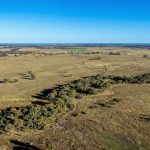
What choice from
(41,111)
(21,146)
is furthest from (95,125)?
(21,146)

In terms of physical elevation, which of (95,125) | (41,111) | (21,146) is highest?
(41,111)

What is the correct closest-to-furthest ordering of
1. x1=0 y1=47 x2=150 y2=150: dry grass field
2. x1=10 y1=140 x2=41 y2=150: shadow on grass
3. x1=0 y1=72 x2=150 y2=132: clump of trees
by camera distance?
x1=10 y1=140 x2=41 y2=150: shadow on grass → x1=0 y1=47 x2=150 y2=150: dry grass field → x1=0 y1=72 x2=150 y2=132: clump of trees

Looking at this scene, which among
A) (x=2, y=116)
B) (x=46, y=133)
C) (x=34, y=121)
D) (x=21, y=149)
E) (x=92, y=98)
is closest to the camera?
(x=21, y=149)

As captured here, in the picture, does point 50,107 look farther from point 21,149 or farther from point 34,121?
point 21,149

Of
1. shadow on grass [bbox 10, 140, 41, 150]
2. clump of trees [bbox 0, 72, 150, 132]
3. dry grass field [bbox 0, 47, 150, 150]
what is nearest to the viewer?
shadow on grass [bbox 10, 140, 41, 150]

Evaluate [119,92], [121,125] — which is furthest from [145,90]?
[121,125]

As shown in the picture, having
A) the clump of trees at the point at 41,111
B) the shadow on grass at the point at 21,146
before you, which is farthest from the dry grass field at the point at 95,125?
the clump of trees at the point at 41,111

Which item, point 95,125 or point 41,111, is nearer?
point 95,125

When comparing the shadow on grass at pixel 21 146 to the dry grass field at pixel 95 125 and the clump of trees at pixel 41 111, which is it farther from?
the clump of trees at pixel 41 111

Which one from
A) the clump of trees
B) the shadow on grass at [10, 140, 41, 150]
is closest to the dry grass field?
the shadow on grass at [10, 140, 41, 150]

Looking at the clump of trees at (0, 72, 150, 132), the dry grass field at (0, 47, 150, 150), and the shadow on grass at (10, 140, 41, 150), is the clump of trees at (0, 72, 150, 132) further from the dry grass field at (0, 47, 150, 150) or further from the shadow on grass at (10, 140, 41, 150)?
the shadow on grass at (10, 140, 41, 150)

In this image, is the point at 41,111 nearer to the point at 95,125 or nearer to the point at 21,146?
the point at 95,125
